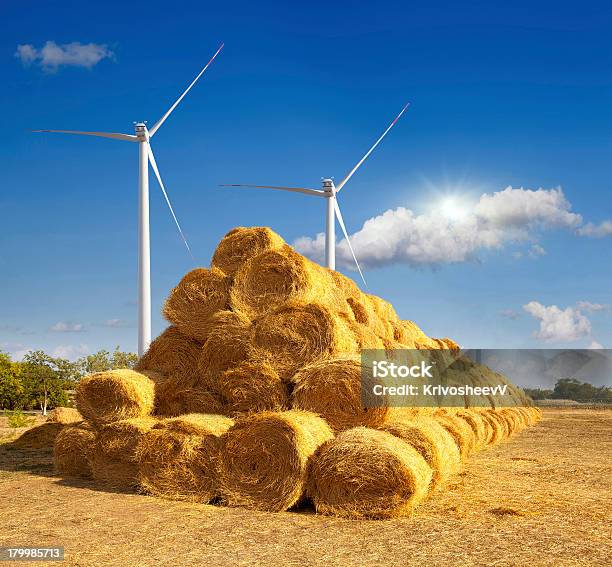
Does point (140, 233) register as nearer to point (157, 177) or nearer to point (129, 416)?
point (157, 177)

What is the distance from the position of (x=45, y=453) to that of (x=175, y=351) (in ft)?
19.7

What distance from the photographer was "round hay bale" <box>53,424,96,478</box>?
41.2ft

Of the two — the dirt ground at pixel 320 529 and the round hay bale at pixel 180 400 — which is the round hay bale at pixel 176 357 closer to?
the round hay bale at pixel 180 400

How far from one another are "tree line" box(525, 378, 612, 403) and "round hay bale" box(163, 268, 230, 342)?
107ft

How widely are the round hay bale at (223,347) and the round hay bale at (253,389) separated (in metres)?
0.46

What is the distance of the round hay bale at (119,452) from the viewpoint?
11.5m

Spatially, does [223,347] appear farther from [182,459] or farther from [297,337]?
[182,459]

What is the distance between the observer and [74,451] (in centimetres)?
1266

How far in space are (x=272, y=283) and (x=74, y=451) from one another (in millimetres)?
4563

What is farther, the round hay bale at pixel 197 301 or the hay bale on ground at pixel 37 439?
the hay bale on ground at pixel 37 439

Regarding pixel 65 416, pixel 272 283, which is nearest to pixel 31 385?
pixel 65 416

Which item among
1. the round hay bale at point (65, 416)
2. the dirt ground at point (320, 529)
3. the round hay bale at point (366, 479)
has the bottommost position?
the dirt ground at point (320, 529)

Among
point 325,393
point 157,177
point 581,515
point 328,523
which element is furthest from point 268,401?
point 157,177

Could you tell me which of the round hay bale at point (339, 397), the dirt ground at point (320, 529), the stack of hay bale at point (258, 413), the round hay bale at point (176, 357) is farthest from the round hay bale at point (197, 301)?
the dirt ground at point (320, 529)
